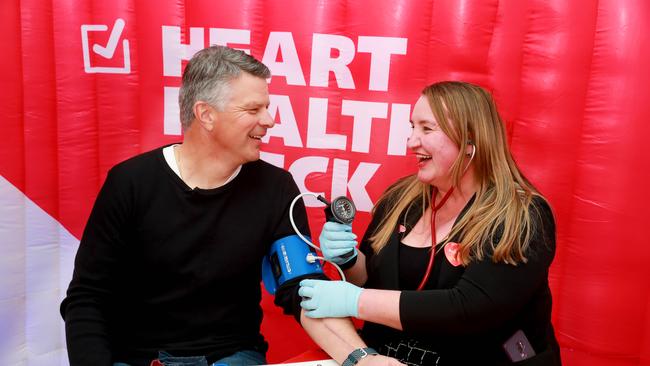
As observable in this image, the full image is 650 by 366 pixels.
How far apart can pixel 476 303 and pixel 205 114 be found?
2.82 ft

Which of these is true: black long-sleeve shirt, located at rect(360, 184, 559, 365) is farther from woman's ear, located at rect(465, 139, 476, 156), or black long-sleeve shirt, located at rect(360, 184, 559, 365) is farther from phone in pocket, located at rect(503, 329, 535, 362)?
woman's ear, located at rect(465, 139, 476, 156)

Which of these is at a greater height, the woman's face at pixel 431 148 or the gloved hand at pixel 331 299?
the woman's face at pixel 431 148

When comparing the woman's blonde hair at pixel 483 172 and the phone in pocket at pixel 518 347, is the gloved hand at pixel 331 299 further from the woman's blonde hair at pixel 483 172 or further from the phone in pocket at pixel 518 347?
the phone in pocket at pixel 518 347

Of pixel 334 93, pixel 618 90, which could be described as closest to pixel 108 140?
pixel 334 93

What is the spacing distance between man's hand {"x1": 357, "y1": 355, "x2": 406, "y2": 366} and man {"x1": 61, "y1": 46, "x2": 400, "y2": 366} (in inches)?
8.9

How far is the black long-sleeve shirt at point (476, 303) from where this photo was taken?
57.1 inches

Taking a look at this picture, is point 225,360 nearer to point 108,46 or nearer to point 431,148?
point 431,148

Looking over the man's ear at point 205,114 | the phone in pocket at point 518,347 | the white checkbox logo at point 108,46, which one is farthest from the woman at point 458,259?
the white checkbox logo at point 108,46

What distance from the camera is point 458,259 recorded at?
1.55 meters

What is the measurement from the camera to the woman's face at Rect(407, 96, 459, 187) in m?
1.62

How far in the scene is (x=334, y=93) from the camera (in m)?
2.23

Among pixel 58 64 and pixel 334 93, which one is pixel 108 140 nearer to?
pixel 58 64

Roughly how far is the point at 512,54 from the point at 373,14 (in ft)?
1.62

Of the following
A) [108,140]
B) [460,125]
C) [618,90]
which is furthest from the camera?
[108,140]
